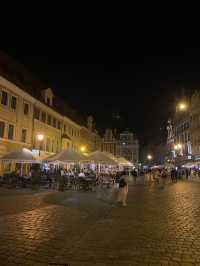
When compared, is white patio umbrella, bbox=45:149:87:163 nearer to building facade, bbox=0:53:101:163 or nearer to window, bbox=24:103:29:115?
building facade, bbox=0:53:101:163

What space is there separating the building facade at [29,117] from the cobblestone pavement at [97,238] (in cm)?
1734

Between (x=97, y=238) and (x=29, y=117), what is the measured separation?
26.0 metres

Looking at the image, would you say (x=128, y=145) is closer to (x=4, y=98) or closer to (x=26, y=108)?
(x=26, y=108)

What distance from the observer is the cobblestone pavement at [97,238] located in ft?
17.8

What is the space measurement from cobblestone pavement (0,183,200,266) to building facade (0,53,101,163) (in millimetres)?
17341

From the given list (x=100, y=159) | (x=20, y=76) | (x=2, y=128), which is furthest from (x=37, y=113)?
(x=100, y=159)

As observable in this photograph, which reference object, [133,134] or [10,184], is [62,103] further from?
[133,134]

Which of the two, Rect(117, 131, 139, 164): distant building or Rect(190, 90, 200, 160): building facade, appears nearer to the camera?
Rect(190, 90, 200, 160): building facade

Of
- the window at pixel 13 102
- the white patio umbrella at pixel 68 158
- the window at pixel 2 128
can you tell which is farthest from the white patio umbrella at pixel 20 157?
the window at pixel 13 102

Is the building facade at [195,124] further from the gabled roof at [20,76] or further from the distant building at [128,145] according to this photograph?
the distant building at [128,145]

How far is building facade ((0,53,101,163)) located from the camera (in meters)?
26.0

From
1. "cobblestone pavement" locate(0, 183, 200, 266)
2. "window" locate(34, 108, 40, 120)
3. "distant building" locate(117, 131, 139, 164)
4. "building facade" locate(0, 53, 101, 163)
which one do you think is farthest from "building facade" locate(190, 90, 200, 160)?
"distant building" locate(117, 131, 139, 164)

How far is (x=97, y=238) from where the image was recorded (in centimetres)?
695

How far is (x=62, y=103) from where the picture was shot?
1773 inches
